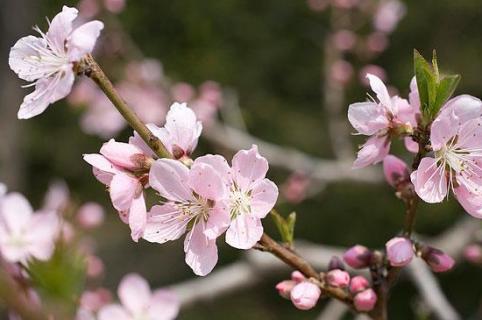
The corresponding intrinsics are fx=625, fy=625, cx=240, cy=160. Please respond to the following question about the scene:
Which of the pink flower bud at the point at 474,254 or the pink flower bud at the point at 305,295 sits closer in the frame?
the pink flower bud at the point at 305,295

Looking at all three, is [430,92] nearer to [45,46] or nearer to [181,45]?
[45,46]

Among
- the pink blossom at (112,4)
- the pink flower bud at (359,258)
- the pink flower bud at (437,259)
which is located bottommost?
the pink blossom at (112,4)

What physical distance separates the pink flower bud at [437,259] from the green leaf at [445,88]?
0.56 feet

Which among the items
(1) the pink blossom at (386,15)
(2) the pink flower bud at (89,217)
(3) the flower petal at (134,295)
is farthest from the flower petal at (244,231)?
(1) the pink blossom at (386,15)

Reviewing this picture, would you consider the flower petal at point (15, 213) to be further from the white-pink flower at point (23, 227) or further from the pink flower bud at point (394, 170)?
the pink flower bud at point (394, 170)

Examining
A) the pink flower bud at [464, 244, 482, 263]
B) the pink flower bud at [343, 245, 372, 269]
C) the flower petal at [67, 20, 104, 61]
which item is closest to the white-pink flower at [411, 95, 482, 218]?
the pink flower bud at [343, 245, 372, 269]

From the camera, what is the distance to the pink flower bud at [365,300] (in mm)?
654

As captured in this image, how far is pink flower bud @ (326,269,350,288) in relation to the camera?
0.66 m

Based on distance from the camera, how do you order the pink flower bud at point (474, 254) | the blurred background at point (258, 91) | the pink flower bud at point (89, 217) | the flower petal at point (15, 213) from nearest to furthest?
the flower petal at point (15, 213), the pink flower bud at point (474, 254), the pink flower bud at point (89, 217), the blurred background at point (258, 91)

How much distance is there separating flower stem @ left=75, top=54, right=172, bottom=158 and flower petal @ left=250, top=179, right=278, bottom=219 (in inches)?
3.9

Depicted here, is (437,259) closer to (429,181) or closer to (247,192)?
(429,181)

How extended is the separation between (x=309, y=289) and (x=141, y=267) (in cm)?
487

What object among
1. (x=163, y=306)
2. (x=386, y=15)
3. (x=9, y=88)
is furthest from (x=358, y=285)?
(x=9, y=88)

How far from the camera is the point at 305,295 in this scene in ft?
2.11
